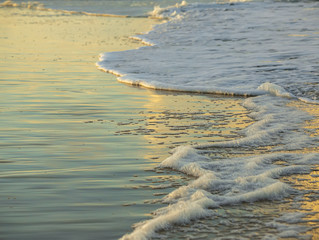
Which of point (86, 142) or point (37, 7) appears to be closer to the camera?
point (86, 142)

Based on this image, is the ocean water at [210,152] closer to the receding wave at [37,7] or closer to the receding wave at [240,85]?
the receding wave at [240,85]

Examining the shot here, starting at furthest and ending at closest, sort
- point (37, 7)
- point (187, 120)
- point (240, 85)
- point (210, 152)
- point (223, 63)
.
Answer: point (37, 7)
point (223, 63)
point (240, 85)
point (187, 120)
point (210, 152)

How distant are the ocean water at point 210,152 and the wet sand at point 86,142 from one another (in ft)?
0.06

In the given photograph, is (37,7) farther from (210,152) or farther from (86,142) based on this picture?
(210,152)

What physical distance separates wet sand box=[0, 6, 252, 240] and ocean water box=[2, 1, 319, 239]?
0.02 m

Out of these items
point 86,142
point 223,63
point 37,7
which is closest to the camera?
point 86,142

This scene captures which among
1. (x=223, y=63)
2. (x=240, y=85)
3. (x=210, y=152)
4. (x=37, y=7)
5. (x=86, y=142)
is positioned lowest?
(x=210, y=152)

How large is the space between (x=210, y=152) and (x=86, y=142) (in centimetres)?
122

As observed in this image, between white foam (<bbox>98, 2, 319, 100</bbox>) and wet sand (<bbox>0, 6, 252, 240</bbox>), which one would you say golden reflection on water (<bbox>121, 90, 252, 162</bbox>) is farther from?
white foam (<bbox>98, 2, 319, 100</bbox>)

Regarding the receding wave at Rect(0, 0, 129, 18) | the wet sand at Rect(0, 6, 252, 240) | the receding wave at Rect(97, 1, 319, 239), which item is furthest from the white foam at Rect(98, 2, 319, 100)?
the receding wave at Rect(0, 0, 129, 18)

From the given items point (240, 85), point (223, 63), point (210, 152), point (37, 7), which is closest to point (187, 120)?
point (210, 152)

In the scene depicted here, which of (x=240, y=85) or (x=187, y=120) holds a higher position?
(x=240, y=85)

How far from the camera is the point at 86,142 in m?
6.07

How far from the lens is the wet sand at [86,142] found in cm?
405
